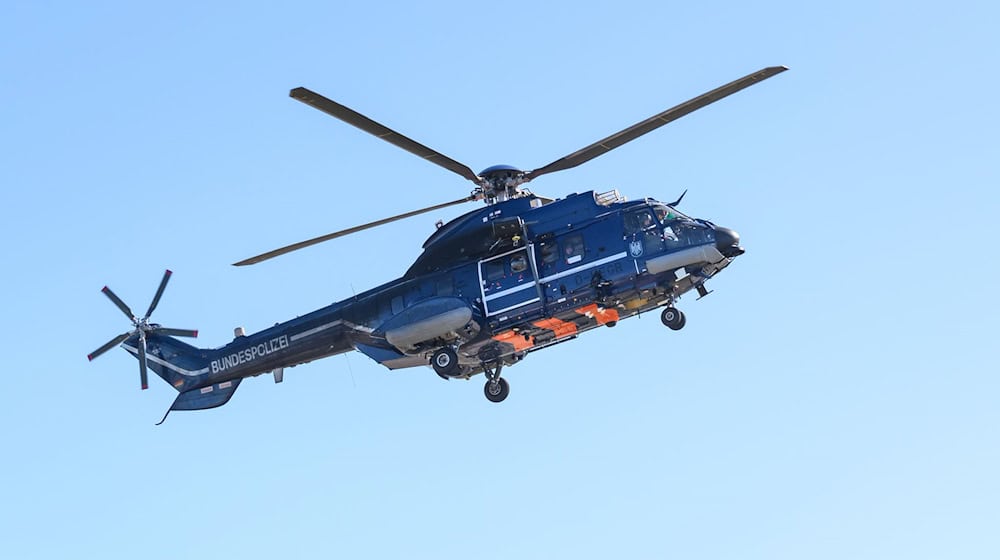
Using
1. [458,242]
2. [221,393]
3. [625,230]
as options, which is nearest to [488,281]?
[458,242]

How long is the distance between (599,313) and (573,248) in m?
1.60

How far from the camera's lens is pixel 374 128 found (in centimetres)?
2903

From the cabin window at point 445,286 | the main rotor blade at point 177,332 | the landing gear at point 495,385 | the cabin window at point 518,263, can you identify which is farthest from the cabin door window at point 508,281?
the main rotor blade at point 177,332

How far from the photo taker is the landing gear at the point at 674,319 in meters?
30.3

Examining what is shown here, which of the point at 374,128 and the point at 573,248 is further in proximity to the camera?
the point at 573,248

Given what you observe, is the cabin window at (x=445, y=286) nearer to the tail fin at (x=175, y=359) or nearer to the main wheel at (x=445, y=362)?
the main wheel at (x=445, y=362)

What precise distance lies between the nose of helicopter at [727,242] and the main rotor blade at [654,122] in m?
2.73

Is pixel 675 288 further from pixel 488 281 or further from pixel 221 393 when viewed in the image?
pixel 221 393

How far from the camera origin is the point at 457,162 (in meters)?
30.8

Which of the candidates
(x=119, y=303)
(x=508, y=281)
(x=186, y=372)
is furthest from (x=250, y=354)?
(x=508, y=281)

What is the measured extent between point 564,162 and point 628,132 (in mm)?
2024

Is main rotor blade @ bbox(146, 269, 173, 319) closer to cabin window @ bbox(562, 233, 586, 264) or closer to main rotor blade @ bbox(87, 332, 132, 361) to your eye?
main rotor blade @ bbox(87, 332, 132, 361)

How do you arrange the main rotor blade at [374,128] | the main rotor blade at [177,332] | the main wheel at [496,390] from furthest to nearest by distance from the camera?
the main rotor blade at [177,332] → the main wheel at [496,390] → the main rotor blade at [374,128]

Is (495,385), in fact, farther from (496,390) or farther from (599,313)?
(599,313)
